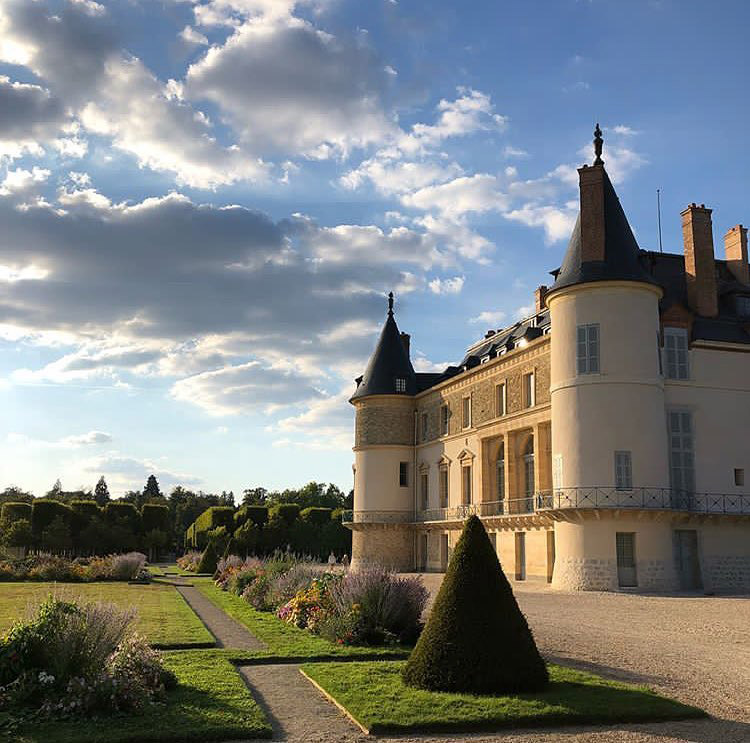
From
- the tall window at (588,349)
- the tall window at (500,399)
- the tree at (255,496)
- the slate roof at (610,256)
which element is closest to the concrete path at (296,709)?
the tall window at (588,349)

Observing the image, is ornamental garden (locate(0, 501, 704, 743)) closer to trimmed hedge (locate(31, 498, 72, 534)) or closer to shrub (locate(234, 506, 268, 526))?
trimmed hedge (locate(31, 498, 72, 534))

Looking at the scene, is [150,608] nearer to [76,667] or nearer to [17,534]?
[76,667]

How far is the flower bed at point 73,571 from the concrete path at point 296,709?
2178 cm

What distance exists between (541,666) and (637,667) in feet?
8.49

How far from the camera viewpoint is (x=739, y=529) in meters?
28.5

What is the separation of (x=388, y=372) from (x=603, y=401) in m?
18.6

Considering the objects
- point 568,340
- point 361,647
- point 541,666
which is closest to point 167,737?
point 541,666

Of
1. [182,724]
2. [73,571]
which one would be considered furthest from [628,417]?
[182,724]

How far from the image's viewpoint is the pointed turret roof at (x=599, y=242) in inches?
1098

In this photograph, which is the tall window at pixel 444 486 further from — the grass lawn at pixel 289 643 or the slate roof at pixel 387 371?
Answer: the grass lawn at pixel 289 643

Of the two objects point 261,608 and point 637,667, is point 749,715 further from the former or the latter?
point 261,608

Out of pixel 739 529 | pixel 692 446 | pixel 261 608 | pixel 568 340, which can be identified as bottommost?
pixel 261 608

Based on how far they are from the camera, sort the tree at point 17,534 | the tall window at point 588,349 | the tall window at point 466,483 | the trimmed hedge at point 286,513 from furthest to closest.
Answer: the trimmed hedge at point 286,513 < the tree at point 17,534 < the tall window at point 466,483 < the tall window at point 588,349

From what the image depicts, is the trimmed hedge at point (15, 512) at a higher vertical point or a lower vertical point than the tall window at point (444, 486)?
lower
